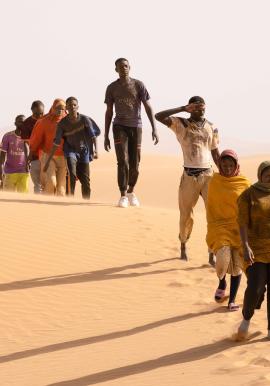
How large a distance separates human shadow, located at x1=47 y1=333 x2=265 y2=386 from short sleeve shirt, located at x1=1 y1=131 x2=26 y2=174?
8087 mm

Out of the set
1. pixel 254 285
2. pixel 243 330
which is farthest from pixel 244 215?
pixel 243 330

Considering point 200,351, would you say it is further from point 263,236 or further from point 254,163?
point 254,163

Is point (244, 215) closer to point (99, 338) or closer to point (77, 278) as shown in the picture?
point (99, 338)

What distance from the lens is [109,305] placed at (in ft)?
28.1

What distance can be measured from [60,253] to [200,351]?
3.83m

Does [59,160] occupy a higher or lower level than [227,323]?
higher

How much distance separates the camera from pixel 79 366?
21.9ft

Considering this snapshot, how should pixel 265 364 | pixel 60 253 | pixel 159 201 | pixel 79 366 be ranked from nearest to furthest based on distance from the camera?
pixel 265 364, pixel 79 366, pixel 60 253, pixel 159 201

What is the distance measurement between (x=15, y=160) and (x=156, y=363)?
8.38 m

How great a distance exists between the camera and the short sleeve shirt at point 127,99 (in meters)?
11.5

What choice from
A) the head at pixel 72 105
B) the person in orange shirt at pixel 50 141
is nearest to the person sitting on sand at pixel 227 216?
the head at pixel 72 105

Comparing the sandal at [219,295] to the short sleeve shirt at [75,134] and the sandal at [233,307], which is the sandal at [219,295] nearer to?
the sandal at [233,307]

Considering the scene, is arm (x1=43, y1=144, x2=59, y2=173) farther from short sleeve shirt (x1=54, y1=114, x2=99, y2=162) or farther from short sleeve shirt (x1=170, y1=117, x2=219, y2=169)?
short sleeve shirt (x1=170, y1=117, x2=219, y2=169)

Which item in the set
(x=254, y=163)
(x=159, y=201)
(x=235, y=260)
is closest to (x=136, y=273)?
(x=235, y=260)
